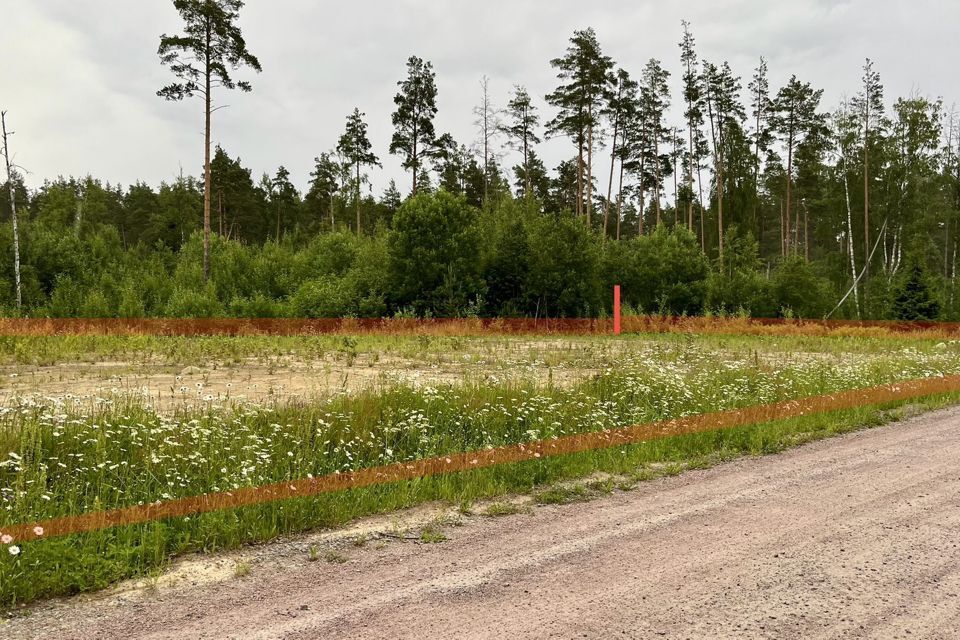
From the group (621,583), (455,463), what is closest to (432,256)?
(455,463)

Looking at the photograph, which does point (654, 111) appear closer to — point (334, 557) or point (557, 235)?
point (557, 235)

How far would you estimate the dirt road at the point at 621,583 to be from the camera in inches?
123

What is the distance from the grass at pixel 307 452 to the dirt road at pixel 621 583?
43cm

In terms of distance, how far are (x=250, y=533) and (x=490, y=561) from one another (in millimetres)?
1840

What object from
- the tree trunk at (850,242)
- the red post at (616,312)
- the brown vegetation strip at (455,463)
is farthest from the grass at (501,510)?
the tree trunk at (850,242)

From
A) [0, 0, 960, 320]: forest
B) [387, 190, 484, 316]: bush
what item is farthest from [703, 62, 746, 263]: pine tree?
[387, 190, 484, 316]: bush

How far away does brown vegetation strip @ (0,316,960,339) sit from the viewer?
2208 centimetres

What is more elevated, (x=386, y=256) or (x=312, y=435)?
(x=386, y=256)

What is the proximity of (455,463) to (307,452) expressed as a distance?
1508mm

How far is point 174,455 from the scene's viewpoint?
5.56 meters

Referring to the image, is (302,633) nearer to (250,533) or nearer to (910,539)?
(250,533)

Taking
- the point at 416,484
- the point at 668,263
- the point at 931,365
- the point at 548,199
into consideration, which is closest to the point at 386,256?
the point at 668,263

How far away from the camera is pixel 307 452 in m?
5.91

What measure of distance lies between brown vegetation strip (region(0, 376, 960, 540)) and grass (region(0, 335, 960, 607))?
0.13 metres
